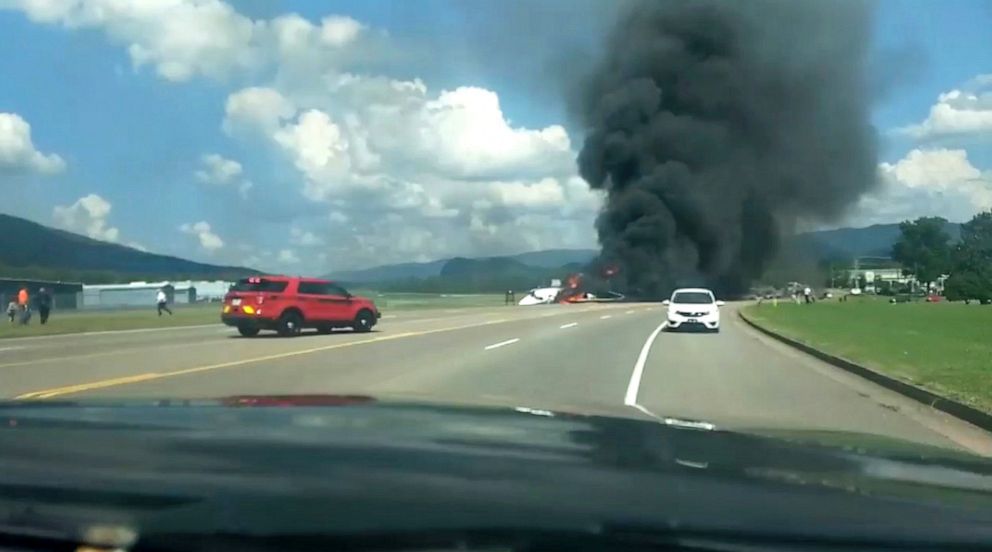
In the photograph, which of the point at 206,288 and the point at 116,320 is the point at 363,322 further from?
the point at 206,288

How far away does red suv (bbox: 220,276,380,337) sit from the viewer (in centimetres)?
2872

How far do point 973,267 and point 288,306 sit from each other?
39.6 metres

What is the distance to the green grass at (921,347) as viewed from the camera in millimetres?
14812

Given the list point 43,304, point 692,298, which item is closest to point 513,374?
point 692,298

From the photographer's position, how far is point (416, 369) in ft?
58.2

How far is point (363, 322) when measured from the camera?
31.0 m

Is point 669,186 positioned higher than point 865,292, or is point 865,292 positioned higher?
point 669,186

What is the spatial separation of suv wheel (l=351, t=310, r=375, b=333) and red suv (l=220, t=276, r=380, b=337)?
0.09 feet

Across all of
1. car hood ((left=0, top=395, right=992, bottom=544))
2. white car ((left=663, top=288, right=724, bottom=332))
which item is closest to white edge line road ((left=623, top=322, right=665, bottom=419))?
car hood ((left=0, top=395, right=992, bottom=544))

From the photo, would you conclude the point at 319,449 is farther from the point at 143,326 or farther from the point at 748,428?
the point at 143,326

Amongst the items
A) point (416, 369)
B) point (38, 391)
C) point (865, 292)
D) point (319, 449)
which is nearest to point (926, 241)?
point (865, 292)

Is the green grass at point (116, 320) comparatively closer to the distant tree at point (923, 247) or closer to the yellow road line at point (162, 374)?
the yellow road line at point (162, 374)

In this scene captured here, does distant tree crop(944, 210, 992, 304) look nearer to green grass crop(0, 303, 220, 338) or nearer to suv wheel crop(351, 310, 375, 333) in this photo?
suv wheel crop(351, 310, 375, 333)

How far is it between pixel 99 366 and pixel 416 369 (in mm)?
5267
